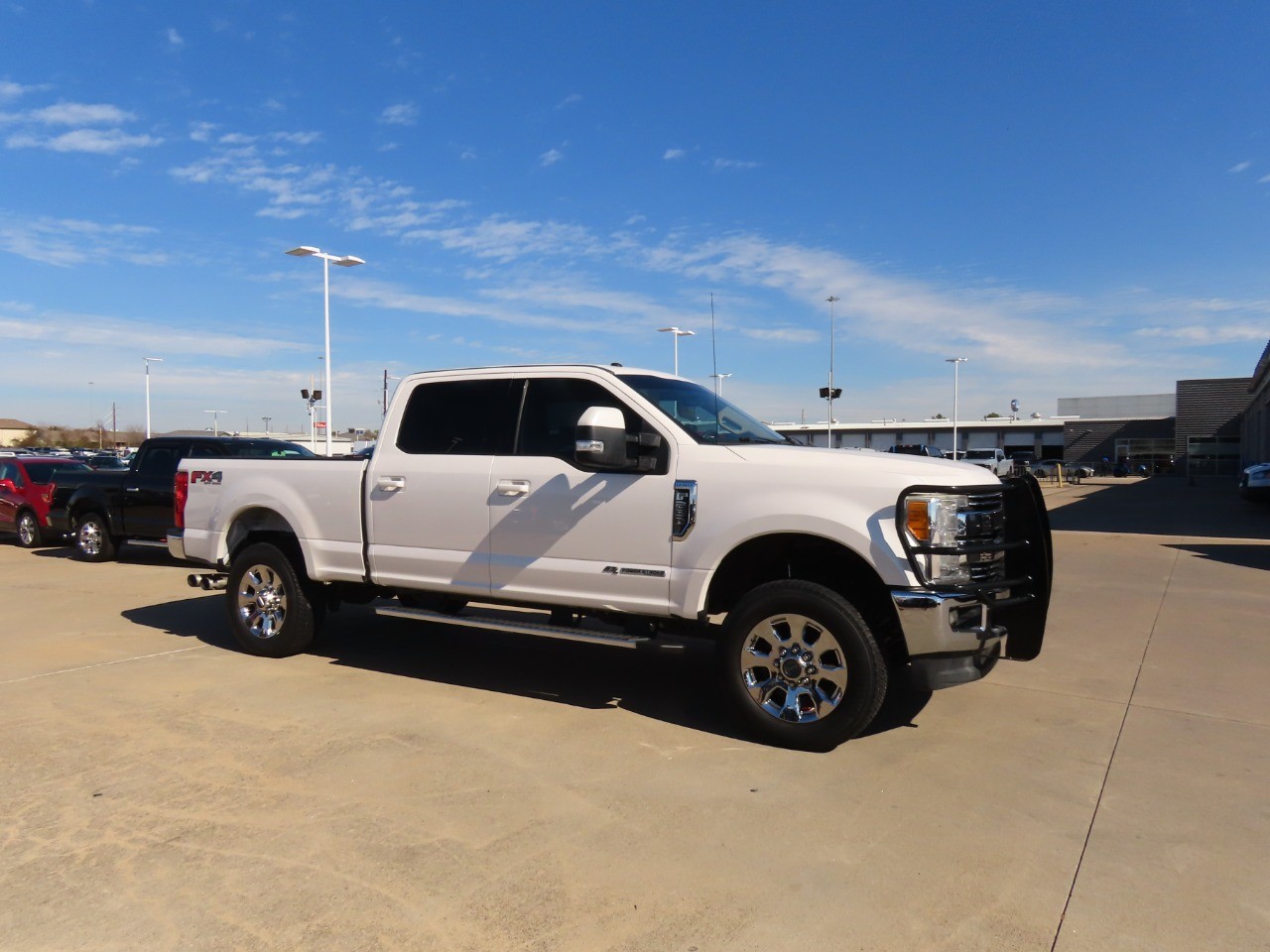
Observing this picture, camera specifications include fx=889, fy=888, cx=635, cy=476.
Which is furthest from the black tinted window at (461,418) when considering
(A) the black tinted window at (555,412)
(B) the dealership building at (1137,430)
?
(B) the dealership building at (1137,430)

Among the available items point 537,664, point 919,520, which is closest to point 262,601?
point 537,664

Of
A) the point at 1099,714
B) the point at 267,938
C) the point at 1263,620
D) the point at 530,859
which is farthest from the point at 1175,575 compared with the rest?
→ the point at 267,938

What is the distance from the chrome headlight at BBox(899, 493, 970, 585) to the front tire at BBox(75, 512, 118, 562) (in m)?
12.3

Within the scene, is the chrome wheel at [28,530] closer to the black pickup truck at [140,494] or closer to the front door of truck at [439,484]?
the black pickup truck at [140,494]

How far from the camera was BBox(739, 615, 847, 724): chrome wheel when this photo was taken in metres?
4.64

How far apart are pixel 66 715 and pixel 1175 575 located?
11628mm

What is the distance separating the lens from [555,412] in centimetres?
573

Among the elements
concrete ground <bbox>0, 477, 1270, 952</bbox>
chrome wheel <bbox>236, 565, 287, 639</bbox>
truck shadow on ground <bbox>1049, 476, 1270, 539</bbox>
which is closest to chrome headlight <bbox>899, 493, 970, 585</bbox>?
concrete ground <bbox>0, 477, 1270, 952</bbox>

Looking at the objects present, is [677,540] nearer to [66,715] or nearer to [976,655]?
[976,655]

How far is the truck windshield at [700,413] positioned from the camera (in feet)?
17.7

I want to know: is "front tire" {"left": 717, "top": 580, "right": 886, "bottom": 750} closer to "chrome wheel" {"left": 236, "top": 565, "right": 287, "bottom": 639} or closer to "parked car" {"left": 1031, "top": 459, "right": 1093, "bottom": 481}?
"chrome wheel" {"left": 236, "top": 565, "right": 287, "bottom": 639}

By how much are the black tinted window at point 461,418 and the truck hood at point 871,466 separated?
5.44ft

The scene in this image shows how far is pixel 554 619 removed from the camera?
572cm

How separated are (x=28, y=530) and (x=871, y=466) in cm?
1566
